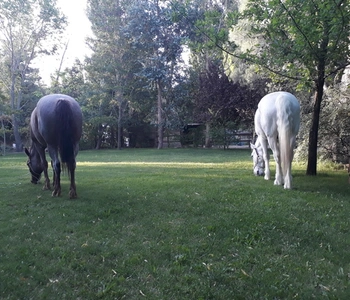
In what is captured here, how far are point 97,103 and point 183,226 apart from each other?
2891cm

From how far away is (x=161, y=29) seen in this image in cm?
2786

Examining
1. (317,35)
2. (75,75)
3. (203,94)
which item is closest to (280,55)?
(317,35)

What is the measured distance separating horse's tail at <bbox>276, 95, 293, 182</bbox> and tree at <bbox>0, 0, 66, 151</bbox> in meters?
28.4

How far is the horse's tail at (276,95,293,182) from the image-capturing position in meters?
6.64

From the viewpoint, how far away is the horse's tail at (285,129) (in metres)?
6.64

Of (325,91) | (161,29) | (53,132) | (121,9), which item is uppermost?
(121,9)

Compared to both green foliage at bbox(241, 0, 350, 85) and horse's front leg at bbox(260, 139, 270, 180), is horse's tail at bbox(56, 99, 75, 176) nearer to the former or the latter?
green foliage at bbox(241, 0, 350, 85)

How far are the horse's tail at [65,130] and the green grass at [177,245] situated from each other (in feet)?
3.19

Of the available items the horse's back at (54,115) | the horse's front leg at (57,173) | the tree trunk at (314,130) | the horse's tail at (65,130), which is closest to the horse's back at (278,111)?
the tree trunk at (314,130)

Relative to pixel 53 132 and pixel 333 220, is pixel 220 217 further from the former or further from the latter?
pixel 53 132

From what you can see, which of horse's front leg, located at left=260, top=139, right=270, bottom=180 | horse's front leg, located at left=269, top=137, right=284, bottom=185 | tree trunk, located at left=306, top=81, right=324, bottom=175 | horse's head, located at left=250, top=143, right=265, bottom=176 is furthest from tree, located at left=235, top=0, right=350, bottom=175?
horse's front leg, located at left=269, top=137, right=284, bottom=185

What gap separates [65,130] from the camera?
5.93 m

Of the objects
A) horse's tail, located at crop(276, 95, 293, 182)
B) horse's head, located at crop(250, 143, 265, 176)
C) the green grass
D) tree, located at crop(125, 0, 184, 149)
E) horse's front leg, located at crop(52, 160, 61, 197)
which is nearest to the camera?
the green grass

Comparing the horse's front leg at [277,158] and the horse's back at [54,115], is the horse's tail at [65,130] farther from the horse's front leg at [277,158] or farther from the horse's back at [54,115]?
the horse's front leg at [277,158]
